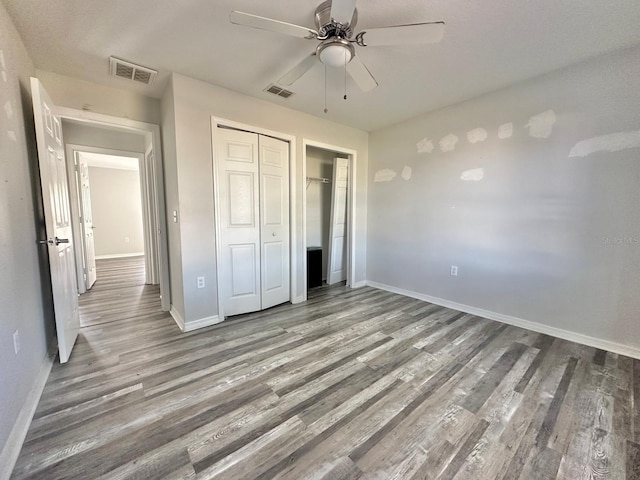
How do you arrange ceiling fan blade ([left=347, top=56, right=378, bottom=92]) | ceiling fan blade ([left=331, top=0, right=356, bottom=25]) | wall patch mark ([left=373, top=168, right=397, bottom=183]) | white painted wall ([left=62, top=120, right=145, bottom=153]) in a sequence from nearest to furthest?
ceiling fan blade ([left=331, top=0, right=356, bottom=25]) < ceiling fan blade ([left=347, top=56, right=378, bottom=92]) < white painted wall ([left=62, top=120, right=145, bottom=153]) < wall patch mark ([left=373, top=168, right=397, bottom=183])

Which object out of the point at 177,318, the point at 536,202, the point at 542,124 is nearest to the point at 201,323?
the point at 177,318

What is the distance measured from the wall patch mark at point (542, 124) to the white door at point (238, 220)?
2.89m

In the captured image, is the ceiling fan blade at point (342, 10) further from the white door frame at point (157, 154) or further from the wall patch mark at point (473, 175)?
A: the white door frame at point (157, 154)

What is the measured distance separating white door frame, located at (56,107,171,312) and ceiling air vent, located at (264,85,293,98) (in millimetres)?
1361

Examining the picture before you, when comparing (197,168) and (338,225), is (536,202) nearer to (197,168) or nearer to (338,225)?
(338,225)

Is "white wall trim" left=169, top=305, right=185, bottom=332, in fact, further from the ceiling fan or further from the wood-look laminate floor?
the ceiling fan

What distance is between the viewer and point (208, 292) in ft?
9.00

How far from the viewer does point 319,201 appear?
14.6 feet

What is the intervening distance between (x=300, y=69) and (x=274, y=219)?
67.1 inches

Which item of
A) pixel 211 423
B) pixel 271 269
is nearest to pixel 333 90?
pixel 271 269

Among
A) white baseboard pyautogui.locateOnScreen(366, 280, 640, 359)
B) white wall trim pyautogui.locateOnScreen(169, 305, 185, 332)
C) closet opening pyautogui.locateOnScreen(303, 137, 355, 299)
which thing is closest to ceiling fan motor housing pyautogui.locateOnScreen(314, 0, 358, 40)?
closet opening pyautogui.locateOnScreen(303, 137, 355, 299)

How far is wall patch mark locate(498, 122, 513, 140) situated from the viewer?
267cm

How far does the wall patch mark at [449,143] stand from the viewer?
3117mm

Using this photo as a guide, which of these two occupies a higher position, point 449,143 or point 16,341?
point 449,143
